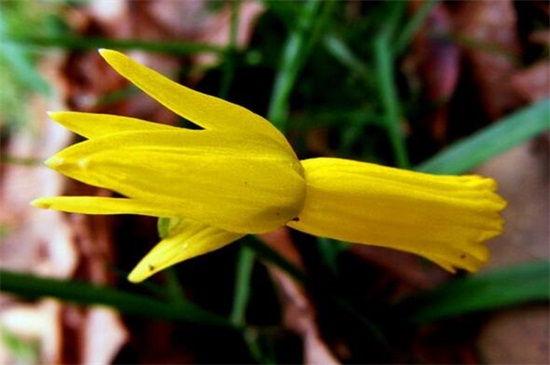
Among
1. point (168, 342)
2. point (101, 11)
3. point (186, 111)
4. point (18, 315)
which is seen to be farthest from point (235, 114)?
point (101, 11)

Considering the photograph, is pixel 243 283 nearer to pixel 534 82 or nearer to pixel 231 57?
pixel 231 57

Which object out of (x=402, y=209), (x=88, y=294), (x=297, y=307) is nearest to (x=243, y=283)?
(x=297, y=307)

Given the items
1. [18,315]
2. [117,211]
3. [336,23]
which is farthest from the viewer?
[18,315]

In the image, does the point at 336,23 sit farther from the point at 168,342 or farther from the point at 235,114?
the point at 235,114

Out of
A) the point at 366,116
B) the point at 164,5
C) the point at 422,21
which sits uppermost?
the point at 164,5

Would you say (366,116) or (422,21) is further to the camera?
(422,21)
